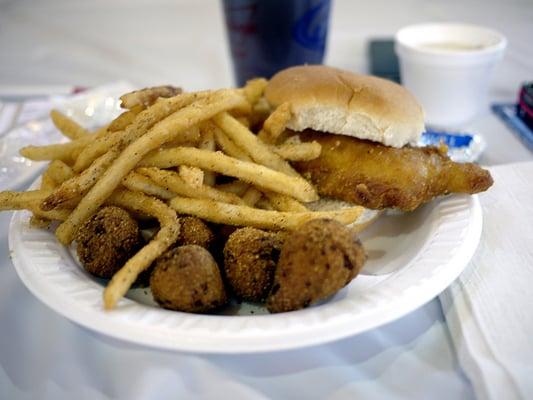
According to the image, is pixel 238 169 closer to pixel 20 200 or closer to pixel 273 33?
pixel 20 200

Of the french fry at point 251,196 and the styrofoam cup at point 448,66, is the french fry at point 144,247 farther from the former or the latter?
the styrofoam cup at point 448,66

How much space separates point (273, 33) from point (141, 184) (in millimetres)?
1057

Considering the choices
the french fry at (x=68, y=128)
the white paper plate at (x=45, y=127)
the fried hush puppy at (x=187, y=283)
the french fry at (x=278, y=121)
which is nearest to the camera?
the fried hush puppy at (x=187, y=283)

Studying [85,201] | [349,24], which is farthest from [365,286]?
[349,24]

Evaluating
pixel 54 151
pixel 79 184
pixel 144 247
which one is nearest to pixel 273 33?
pixel 54 151

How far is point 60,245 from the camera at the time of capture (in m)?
1.17

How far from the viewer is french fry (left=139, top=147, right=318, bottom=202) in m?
1.17

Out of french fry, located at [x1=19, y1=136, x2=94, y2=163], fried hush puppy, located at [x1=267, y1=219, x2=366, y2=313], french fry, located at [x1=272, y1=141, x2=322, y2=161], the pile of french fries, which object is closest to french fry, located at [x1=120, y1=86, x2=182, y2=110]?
the pile of french fries

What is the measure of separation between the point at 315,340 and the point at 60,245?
0.66 meters

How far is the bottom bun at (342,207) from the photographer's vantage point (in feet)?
4.23

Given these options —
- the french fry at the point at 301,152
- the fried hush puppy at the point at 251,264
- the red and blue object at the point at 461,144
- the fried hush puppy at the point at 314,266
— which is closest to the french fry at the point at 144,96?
the french fry at the point at 301,152

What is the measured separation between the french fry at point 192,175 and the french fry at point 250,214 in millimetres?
51

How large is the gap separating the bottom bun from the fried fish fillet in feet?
0.07

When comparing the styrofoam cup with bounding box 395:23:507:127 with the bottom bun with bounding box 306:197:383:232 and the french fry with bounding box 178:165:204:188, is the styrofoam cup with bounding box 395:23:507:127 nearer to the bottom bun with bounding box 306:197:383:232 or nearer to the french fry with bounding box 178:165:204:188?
the bottom bun with bounding box 306:197:383:232
